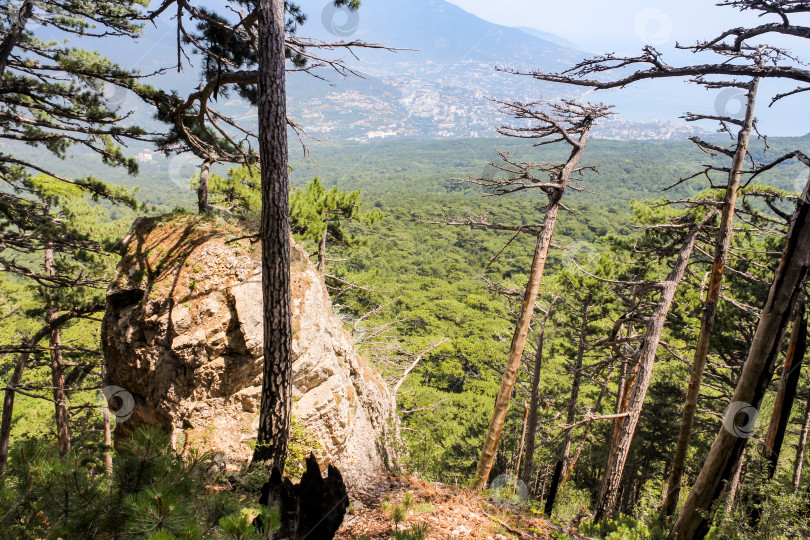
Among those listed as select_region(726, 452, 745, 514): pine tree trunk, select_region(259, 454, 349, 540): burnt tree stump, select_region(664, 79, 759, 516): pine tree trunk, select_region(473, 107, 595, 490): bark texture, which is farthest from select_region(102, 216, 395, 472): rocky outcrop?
select_region(664, 79, 759, 516): pine tree trunk

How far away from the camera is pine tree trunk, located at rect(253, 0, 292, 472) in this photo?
378 cm

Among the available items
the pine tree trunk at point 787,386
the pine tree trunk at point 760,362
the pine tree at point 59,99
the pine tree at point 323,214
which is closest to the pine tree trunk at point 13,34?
the pine tree at point 59,99

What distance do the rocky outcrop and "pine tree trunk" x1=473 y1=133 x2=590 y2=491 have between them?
1838 mm

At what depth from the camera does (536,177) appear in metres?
5.80

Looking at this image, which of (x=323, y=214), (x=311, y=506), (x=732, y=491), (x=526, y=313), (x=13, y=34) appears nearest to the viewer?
(x=311, y=506)

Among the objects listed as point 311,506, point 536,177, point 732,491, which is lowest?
point 732,491

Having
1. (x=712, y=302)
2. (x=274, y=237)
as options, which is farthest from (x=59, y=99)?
(x=712, y=302)

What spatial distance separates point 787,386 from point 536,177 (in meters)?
3.63

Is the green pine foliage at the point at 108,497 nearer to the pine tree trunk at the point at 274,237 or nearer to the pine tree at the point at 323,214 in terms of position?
the pine tree trunk at the point at 274,237

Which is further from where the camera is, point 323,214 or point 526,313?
point 323,214

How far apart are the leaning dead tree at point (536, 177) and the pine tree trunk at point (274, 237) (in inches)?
118

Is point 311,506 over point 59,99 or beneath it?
beneath

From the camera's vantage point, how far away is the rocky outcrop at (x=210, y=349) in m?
5.24

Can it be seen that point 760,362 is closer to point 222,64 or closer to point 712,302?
point 712,302
